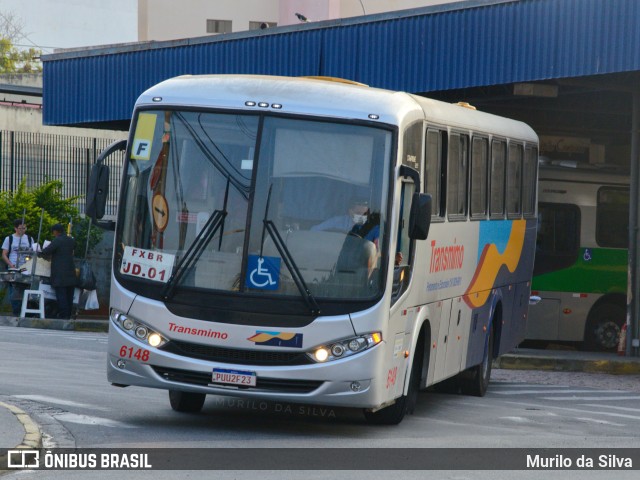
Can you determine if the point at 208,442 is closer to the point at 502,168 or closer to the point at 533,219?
the point at 502,168

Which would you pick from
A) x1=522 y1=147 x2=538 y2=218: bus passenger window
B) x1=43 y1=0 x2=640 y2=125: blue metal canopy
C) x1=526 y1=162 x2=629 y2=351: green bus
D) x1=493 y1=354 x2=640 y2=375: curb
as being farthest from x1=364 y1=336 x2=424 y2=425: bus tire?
x1=526 y1=162 x2=629 y2=351: green bus

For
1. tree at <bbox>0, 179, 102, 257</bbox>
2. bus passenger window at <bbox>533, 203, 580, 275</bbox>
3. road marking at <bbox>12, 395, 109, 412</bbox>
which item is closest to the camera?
road marking at <bbox>12, 395, 109, 412</bbox>

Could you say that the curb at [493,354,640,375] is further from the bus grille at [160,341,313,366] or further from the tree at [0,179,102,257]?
the tree at [0,179,102,257]

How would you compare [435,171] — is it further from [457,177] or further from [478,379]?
[478,379]

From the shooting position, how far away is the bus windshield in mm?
11422

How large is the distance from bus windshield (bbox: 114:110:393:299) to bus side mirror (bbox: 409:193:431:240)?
0.35 m

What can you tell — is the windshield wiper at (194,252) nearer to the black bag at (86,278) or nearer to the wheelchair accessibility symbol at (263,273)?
the wheelchair accessibility symbol at (263,273)

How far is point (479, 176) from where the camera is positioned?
15.7 metres

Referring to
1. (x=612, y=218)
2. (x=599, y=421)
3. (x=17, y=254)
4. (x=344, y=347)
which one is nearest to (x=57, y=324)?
(x=17, y=254)

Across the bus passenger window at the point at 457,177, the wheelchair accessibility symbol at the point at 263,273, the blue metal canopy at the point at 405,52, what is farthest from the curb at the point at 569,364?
the wheelchair accessibility symbol at the point at 263,273

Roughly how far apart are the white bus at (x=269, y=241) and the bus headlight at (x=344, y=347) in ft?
0.04

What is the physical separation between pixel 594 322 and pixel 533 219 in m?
5.94

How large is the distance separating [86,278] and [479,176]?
42.7ft

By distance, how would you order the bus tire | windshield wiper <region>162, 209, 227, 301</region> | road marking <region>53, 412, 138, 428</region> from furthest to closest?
the bus tire, road marking <region>53, 412, 138, 428</region>, windshield wiper <region>162, 209, 227, 301</region>
